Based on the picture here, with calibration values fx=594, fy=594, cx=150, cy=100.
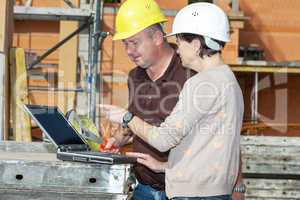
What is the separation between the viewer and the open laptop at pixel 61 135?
230 cm

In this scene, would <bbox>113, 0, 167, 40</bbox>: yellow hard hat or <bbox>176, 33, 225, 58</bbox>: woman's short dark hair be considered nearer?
<bbox>176, 33, 225, 58</bbox>: woman's short dark hair

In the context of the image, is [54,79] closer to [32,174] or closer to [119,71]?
[119,71]

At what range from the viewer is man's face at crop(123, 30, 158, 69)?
323 centimetres

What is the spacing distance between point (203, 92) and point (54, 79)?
1173cm

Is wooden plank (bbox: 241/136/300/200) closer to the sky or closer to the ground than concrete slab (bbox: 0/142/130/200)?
closer to the ground

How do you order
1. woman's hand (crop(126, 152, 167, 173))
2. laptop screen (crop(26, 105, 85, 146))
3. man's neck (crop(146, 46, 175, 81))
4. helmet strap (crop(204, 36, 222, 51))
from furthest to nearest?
man's neck (crop(146, 46, 175, 81)) < woman's hand (crop(126, 152, 167, 173)) < helmet strap (crop(204, 36, 222, 51)) < laptop screen (crop(26, 105, 85, 146))

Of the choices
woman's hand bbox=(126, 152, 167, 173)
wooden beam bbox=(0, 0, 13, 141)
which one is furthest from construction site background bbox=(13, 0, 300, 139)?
woman's hand bbox=(126, 152, 167, 173)

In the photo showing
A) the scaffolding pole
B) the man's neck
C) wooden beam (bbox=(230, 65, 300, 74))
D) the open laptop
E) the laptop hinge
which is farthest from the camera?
wooden beam (bbox=(230, 65, 300, 74))

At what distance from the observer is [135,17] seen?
3277 mm

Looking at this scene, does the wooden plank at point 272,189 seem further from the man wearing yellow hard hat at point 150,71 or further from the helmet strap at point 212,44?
the helmet strap at point 212,44

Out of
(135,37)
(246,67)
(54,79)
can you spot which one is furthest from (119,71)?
(135,37)

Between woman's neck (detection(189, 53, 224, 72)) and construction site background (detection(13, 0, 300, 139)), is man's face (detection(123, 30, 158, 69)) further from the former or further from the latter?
construction site background (detection(13, 0, 300, 139))

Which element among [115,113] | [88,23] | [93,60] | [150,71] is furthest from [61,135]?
[93,60]

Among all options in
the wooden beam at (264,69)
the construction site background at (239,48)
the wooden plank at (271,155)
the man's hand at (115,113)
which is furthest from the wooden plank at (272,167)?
the wooden beam at (264,69)
